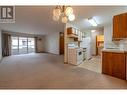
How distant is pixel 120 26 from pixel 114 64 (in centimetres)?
99

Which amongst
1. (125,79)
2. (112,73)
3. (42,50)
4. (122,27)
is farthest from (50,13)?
(42,50)

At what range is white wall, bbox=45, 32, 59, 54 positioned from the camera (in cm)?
802

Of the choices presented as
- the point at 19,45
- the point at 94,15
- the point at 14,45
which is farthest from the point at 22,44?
the point at 94,15

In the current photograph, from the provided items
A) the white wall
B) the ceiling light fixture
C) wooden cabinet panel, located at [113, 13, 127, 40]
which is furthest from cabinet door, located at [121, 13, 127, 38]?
the white wall

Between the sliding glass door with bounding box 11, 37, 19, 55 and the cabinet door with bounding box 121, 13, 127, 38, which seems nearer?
the cabinet door with bounding box 121, 13, 127, 38

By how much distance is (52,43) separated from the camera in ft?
29.0

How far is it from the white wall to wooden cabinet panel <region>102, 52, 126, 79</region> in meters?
4.52

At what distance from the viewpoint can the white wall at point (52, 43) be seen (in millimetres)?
8025

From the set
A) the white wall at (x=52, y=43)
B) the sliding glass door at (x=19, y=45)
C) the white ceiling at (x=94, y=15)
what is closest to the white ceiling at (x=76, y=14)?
the white ceiling at (x=94, y=15)

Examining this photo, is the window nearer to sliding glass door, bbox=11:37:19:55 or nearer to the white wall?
sliding glass door, bbox=11:37:19:55

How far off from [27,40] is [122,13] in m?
5.49

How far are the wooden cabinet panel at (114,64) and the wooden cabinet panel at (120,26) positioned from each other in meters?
0.49
